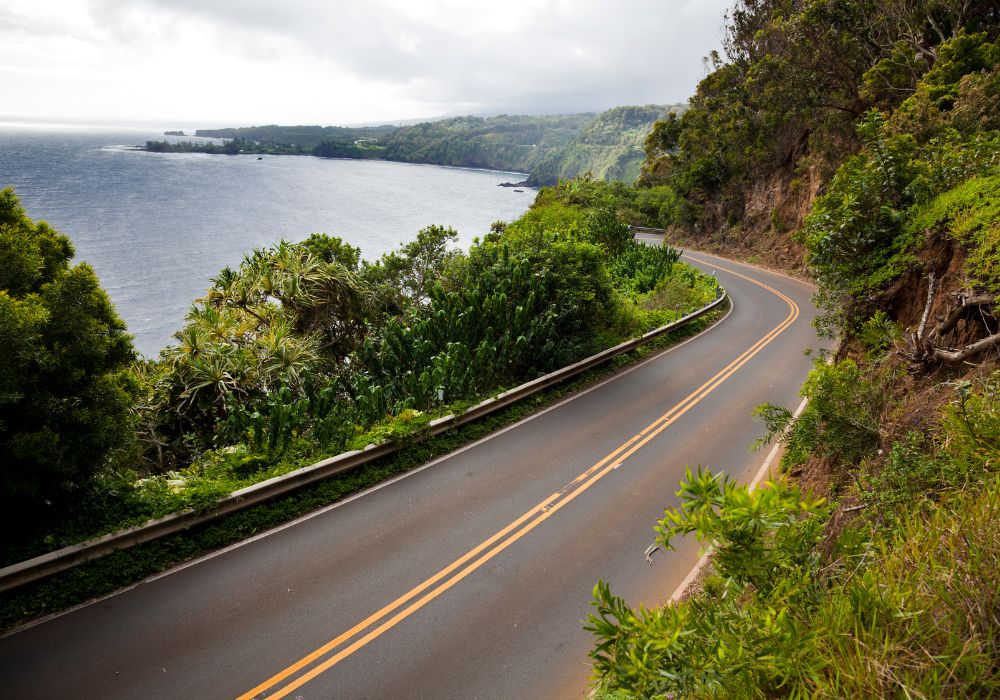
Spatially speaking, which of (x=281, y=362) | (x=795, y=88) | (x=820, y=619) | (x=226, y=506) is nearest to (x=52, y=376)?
(x=226, y=506)

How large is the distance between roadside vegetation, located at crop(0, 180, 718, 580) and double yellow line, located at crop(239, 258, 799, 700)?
9.71ft

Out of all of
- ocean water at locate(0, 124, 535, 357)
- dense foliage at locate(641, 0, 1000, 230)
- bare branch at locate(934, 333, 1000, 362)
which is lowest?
ocean water at locate(0, 124, 535, 357)

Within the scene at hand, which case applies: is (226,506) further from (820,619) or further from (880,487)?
(880,487)

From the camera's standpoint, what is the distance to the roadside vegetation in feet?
22.6

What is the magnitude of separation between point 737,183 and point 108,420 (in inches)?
1919

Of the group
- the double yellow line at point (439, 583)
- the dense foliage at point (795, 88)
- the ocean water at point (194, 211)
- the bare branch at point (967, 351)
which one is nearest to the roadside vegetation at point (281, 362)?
the double yellow line at point (439, 583)

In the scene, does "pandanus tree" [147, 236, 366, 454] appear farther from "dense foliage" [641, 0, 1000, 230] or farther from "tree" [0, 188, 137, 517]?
"dense foliage" [641, 0, 1000, 230]

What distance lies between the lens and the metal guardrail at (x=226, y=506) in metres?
6.56

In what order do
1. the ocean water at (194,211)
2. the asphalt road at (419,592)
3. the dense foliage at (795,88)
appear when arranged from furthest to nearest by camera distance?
the ocean water at (194,211), the dense foliage at (795,88), the asphalt road at (419,592)

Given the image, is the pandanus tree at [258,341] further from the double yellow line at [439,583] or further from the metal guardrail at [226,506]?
the double yellow line at [439,583]

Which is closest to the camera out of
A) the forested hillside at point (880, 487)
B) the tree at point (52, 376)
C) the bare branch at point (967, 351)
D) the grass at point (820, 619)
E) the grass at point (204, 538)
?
the grass at point (820, 619)

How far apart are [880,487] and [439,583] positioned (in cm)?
545

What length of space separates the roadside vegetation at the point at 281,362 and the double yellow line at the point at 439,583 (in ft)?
9.71

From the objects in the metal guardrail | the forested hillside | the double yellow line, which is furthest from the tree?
the forested hillside
